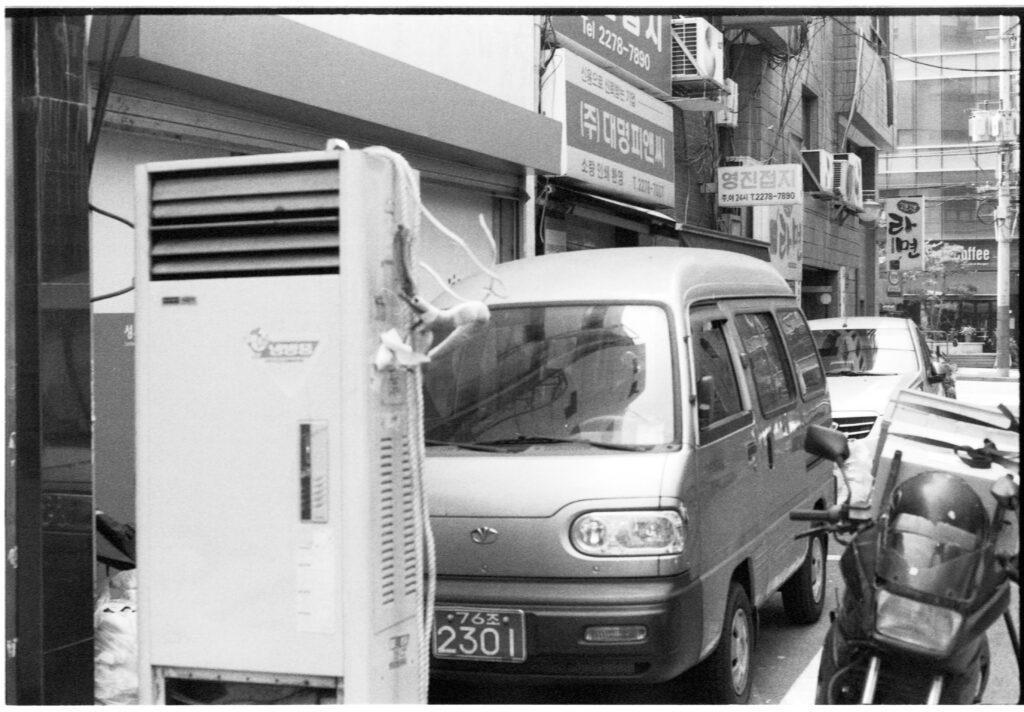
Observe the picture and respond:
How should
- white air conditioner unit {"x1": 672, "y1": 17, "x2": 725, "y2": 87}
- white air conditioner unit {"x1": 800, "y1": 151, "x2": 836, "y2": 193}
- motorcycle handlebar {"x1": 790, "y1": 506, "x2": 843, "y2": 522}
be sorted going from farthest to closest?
white air conditioner unit {"x1": 800, "y1": 151, "x2": 836, "y2": 193} < white air conditioner unit {"x1": 672, "y1": 17, "x2": 725, "y2": 87} < motorcycle handlebar {"x1": 790, "y1": 506, "x2": 843, "y2": 522}

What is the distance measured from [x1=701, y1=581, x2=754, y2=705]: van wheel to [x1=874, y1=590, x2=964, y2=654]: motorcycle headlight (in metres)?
1.72

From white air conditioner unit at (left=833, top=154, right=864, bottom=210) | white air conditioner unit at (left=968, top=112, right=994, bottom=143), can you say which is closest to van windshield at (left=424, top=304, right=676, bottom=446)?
white air conditioner unit at (left=968, top=112, right=994, bottom=143)

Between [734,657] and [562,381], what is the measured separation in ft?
4.51

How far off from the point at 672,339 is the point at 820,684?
1717mm

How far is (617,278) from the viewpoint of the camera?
5.22m

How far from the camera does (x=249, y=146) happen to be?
697 centimetres

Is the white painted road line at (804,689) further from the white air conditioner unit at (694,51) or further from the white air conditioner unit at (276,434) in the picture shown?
the white air conditioner unit at (694,51)

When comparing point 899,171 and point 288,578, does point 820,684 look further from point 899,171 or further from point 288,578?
point 899,171

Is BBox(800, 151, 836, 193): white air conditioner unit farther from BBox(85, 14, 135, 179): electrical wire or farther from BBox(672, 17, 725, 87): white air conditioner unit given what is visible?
BBox(85, 14, 135, 179): electrical wire

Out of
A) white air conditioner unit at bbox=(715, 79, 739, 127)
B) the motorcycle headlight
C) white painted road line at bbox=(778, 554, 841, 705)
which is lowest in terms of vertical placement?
white painted road line at bbox=(778, 554, 841, 705)

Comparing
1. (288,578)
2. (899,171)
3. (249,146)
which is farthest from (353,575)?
(899,171)

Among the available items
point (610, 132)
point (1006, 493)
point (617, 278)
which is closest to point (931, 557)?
point (1006, 493)

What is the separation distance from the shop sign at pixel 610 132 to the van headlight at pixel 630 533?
6.64 m

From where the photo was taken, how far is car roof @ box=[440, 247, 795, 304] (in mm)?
5109
